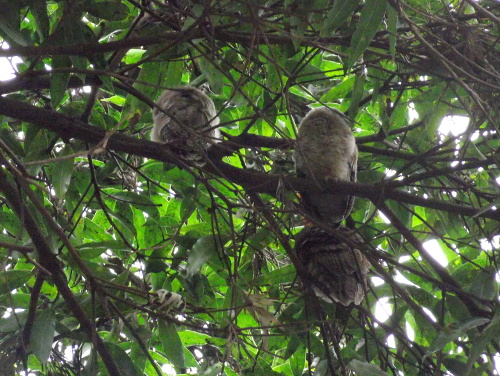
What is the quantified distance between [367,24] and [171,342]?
1164 millimetres

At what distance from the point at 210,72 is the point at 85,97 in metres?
0.92

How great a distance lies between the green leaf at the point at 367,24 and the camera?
153 cm

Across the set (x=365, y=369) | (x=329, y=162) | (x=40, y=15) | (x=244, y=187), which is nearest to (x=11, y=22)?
(x=40, y=15)

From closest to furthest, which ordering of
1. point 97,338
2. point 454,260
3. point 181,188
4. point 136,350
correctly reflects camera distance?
point 97,338 → point 136,350 → point 181,188 → point 454,260

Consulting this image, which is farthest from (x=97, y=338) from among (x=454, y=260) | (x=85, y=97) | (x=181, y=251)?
(x=454, y=260)

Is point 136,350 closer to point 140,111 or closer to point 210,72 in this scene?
point 140,111

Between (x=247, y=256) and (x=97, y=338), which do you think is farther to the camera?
(x=247, y=256)

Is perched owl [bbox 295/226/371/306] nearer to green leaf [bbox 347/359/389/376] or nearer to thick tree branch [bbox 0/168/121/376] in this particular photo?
green leaf [bbox 347/359/389/376]

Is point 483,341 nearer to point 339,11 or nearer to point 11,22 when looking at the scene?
point 339,11

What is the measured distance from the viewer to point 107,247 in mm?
2160

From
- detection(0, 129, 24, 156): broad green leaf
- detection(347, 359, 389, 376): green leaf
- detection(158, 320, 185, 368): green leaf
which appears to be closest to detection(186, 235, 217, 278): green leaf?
detection(158, 320, 185, 368): green leaf

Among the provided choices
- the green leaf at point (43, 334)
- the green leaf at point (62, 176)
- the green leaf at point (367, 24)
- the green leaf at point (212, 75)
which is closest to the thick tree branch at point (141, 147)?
the green leaf at point (62, 176)

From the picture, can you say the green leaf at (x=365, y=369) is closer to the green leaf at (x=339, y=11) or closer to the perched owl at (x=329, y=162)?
the perched owl at (x=329, y=162)

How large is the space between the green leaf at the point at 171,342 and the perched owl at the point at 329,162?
65 centimetres
